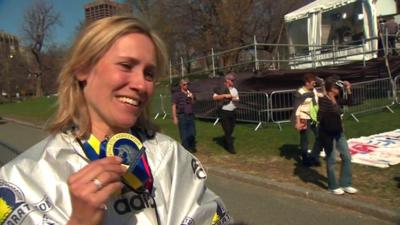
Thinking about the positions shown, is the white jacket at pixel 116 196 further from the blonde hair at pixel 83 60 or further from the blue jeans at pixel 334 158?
the blue jeans at pixel 334 158

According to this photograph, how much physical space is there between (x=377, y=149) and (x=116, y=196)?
895 centimetres

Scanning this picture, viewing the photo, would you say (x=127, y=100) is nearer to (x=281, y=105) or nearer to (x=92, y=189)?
(x=92, y=189)

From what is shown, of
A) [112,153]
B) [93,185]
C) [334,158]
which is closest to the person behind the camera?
[93,185]

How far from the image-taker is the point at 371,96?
15.0 metres

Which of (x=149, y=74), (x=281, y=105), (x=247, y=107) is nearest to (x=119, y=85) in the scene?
(x=149, y=74)

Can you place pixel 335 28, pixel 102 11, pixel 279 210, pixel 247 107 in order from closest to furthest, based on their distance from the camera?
1. pixel 102 11
2. pixel 279 210
3. pixel 247 107
4. pixel 335 28

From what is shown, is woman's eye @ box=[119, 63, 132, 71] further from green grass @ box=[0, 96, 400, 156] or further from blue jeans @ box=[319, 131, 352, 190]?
green grass @ box=[0, 96, 400, 156]

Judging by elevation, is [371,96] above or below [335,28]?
below

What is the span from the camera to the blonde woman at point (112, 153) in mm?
1437

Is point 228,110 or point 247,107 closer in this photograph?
point 228,110

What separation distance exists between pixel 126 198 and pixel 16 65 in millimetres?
81734

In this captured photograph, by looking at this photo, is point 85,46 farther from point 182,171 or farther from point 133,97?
point 182,171

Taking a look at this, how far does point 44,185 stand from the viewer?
148 centimetres

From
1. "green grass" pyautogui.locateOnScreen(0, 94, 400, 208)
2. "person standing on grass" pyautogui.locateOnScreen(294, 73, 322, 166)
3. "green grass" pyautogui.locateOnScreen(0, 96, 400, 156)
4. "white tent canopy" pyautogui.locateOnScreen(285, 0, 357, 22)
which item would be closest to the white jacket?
"green grass" pyautogui.locateOnScreen(0, 94, 400, 208)
